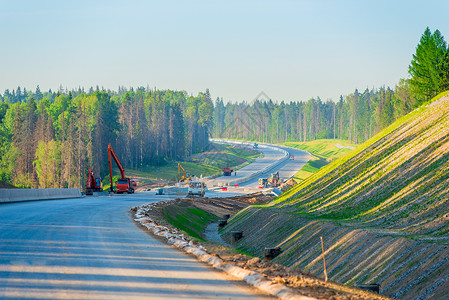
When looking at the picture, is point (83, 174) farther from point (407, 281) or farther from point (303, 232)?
point (407, 281)

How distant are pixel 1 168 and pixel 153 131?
55.8 m

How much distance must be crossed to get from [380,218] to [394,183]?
6157mm

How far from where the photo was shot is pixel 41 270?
14695 millimetres

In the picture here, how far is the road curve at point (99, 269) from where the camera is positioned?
1221 centimetres

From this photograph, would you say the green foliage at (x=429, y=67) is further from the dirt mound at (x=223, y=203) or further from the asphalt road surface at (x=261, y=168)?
the asphalt road surface at (x=261, y=168)

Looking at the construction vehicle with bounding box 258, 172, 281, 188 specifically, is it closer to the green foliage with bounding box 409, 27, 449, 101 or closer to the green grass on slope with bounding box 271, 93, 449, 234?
the green foliage with bounding box 409, 27, 449, 101

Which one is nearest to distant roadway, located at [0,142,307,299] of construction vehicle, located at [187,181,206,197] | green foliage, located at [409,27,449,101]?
construction vehicle, located at [187,181,206,197]

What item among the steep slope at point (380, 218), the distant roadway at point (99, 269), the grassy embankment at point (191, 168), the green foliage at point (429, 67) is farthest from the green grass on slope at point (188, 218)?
the grassy embankment at point (191, 168)

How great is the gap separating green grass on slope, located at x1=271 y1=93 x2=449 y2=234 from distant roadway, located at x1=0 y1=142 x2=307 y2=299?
46.0 feet

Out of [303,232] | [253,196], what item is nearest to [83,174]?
[253,196]

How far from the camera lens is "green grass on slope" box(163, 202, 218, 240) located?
45.7 metres

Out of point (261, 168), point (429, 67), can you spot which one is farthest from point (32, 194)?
point (261, 168)

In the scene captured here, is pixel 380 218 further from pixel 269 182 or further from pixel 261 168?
pixel 261 168

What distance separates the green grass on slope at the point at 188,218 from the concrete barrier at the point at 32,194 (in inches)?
509
